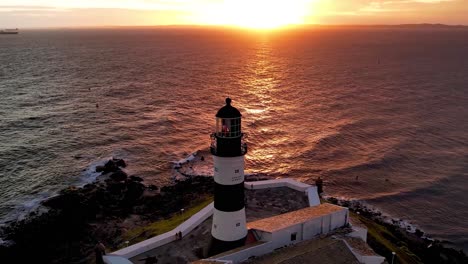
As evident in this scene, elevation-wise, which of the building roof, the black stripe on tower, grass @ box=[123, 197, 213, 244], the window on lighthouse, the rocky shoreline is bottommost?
the rocky shoreline

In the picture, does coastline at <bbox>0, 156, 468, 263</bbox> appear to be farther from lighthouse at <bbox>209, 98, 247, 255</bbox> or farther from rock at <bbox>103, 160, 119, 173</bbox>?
lighthouse at <bbox>209, 98, 247, 255</bbox>

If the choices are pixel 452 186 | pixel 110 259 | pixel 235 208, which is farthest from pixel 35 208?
pixel 452 186

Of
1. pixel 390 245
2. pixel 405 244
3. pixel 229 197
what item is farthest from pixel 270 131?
pixel 229 197

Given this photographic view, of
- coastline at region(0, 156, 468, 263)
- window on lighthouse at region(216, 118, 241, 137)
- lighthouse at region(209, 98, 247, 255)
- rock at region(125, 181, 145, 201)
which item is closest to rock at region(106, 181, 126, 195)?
coastline at region(0, 156, 468, 263)

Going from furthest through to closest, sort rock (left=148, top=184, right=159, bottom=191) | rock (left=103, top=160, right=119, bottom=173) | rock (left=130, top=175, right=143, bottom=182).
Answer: rock (left=103, top=160, right=119, bottom=173) → rock (left=130, top=175, right=143, bottom=182) → rock (left=148, top=184, right=159, bottom=191)

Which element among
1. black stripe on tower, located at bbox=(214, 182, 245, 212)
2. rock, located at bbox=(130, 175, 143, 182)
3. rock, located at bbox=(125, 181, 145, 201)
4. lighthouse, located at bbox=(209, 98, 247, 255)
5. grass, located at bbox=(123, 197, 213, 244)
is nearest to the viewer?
lighthouse, located at bbox=(209, 98, 247, 255)

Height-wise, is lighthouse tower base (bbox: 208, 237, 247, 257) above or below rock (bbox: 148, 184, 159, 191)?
above

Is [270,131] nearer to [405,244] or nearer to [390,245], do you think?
[405,244]
